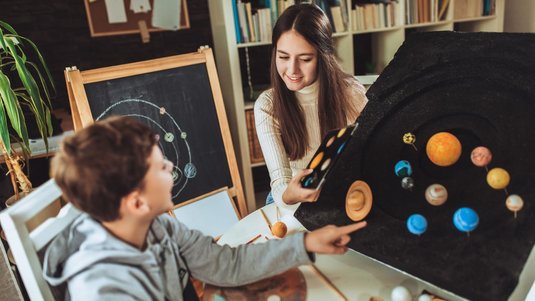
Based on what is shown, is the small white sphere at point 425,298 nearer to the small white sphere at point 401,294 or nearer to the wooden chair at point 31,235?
the small white sphere at point 401,294

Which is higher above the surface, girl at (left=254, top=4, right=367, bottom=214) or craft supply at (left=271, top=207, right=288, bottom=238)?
girl at (left=254, top=4, right=367, bottom=214)

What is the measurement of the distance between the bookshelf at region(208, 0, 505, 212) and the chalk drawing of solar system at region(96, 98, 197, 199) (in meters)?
0.69

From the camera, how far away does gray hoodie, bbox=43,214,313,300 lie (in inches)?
26.6

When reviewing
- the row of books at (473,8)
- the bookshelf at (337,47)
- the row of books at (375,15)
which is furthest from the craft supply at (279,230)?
the row of books at (473,8)

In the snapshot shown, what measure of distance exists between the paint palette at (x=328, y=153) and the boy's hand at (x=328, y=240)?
119 mm

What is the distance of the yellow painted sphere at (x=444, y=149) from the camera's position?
943 mm

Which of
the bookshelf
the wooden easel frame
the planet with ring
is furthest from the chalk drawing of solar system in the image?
the planet with ring

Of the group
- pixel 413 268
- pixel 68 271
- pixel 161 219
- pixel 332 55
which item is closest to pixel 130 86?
pixel 332 55

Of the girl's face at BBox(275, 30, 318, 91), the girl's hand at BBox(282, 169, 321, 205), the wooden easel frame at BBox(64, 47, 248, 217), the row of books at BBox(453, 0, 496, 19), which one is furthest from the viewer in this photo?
the row of books at BBox(453, 0, 496, 19)

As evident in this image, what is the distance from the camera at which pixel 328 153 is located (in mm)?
924

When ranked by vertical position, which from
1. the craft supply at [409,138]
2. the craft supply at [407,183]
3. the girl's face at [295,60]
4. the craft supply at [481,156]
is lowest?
the craft supply at [407,183]

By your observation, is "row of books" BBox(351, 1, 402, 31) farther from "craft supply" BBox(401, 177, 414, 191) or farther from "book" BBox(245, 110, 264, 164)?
"craft supply" BBox(401, 177, 414, 191)

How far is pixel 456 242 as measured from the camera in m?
0.83

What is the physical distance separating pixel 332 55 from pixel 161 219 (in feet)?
2.90
